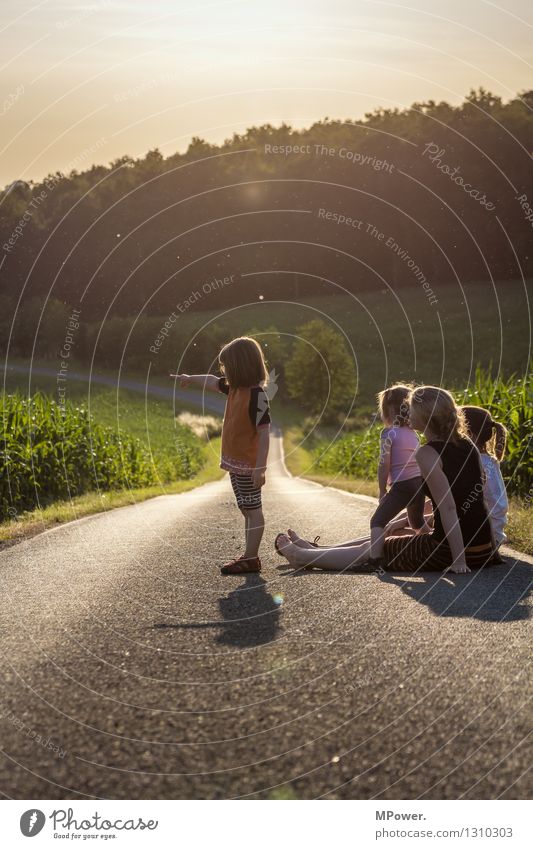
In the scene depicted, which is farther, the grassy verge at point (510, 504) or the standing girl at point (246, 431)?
the grassy verge at point (510, 504)

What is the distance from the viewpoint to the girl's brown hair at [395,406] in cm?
825

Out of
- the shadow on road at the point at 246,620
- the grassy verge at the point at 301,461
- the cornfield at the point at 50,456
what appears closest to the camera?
the shadow on road at the point at 246,620

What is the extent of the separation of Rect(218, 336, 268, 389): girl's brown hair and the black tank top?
160 cm

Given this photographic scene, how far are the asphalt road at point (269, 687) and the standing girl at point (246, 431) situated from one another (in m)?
0.41

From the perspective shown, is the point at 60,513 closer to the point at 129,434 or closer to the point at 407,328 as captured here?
the point at 129,434

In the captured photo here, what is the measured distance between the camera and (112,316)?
→ 2625 inches

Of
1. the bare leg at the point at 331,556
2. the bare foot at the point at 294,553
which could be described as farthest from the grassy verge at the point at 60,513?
the bare leg at the point at 331,556

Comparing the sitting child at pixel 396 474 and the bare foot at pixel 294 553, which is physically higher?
the sitting child at pixel 396 474

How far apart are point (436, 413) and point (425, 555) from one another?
117 cm

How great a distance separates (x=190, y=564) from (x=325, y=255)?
5988cm

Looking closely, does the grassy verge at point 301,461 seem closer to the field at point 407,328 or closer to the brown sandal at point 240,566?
the field at point 407,328

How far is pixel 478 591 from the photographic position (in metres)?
6.54
